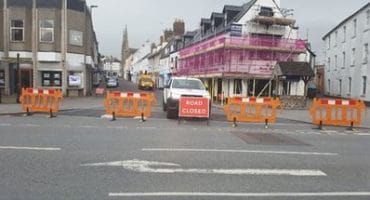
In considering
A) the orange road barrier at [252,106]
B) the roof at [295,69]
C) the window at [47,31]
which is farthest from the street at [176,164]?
the window at [47,31]

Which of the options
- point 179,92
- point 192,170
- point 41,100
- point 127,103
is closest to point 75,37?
point 41,100

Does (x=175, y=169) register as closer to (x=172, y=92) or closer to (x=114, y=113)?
(x=114, y=113)

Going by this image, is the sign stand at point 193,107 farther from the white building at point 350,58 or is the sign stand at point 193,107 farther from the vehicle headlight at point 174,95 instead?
the white building at point 350,58

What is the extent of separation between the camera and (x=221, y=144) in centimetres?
1241

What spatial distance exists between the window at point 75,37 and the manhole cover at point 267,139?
27186 mm

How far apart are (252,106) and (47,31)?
24.0m

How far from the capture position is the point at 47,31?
38.2 meters

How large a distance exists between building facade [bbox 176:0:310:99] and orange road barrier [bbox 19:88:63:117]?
20433 millimetres

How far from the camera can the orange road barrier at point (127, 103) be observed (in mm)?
19656

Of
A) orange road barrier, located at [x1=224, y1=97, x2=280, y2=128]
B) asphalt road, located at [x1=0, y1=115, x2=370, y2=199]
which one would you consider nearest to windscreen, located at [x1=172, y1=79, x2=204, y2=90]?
orange road barrier, located at [x1=224, y1=97, x2=280, y2=128]

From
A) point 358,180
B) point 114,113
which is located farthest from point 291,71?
point 358,180

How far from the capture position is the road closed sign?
722 inches

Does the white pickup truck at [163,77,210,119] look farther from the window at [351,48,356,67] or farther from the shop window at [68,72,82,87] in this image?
the window at [351,48,356,67]

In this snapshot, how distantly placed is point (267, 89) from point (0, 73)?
23.2 meters
